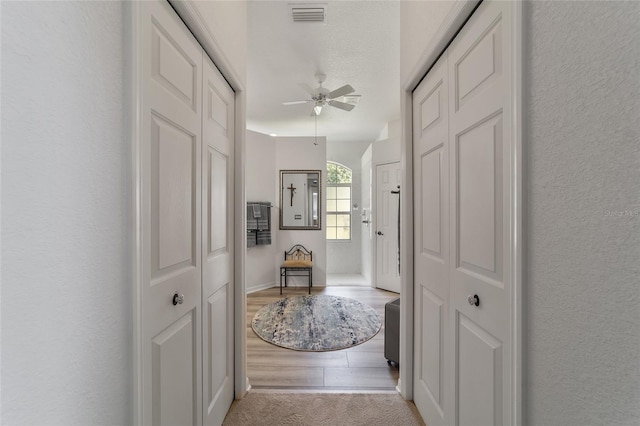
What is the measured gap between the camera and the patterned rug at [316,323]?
260 cm

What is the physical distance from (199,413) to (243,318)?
0.56 metres

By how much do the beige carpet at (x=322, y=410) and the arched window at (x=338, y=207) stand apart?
14.6ft

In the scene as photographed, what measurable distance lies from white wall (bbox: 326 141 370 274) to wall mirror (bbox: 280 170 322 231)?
4.95 ft

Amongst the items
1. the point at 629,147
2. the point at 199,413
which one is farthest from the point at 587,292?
the point at 199,413

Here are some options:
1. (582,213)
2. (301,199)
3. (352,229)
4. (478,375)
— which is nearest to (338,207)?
(352,229)

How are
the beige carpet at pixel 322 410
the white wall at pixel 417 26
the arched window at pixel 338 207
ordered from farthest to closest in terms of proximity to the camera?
the arched window at pixel 338 207, the beige carpet at pixel 322 410, the white wall at pixel 417 26

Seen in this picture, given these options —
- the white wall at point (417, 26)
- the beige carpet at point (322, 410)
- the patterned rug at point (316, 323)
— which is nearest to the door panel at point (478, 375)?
the beige carpet at point (322, 410)

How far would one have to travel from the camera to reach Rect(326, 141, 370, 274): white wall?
6090 mm

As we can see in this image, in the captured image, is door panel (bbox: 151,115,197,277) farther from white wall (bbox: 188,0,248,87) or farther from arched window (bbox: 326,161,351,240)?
arched window (bbox: 326,161,351,240)

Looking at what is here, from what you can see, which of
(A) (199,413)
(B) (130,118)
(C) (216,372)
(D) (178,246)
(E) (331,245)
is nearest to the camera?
(B) (130,118)

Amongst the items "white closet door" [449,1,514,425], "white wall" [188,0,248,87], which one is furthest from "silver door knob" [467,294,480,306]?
"white wall" [188,0,248,87]

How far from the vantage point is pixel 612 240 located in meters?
0.56

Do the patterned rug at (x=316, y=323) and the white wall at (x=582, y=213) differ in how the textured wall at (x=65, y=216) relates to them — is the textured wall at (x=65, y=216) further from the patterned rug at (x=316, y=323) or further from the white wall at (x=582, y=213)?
the patterned rug at (x=316, y=323)

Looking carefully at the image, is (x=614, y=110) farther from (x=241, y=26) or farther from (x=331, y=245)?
(x=331, y=245)
